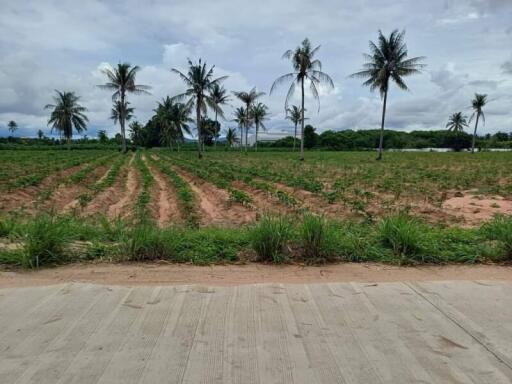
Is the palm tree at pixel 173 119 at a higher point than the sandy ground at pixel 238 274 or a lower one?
higher

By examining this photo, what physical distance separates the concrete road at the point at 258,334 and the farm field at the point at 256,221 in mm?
879

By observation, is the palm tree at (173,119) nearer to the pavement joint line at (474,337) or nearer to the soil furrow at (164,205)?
the soil furrow at (164,205)

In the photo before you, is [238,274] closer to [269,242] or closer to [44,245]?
[269,242]

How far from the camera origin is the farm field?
4.21 metres

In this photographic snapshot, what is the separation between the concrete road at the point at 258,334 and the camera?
212 cm

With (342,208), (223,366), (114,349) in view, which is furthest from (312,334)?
(342,208)

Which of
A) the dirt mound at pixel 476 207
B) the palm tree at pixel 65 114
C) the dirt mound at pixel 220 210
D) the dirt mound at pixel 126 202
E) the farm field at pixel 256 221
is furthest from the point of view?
the palm tree at pixel 65 114

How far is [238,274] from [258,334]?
50.0 inches

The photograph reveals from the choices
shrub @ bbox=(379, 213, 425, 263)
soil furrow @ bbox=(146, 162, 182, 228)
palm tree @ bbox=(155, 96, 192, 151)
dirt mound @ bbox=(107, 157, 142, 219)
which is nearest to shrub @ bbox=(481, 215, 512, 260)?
shrub @ bbox=(379, 213, 425, 263)

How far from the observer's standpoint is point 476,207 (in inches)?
377

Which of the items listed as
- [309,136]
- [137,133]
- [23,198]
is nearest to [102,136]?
[137,133]

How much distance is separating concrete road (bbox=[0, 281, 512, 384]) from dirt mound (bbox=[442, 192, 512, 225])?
18.1 ft

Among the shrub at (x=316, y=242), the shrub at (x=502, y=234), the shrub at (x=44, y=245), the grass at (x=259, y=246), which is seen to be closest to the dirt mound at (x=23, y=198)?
the grass at (x=259, y=246)

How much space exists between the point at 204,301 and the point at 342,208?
706cm
